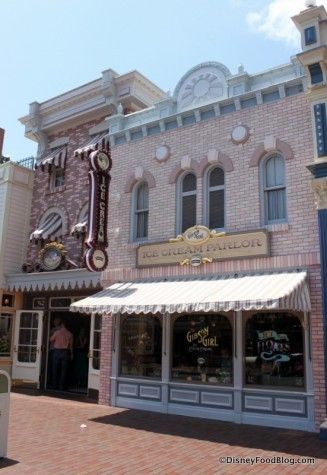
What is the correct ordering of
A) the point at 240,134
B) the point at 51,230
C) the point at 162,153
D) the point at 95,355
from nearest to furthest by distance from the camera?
the point at 240,134, the point at 162,153, the point at 95,355, the point at 51,230

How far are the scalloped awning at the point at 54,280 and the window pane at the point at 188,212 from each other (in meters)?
2.74

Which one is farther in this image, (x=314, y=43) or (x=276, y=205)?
(x=276, y=205)

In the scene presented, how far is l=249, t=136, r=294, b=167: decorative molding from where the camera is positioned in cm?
959

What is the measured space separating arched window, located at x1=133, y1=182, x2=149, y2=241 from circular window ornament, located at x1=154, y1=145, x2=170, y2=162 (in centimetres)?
83

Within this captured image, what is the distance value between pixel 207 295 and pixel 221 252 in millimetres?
1472

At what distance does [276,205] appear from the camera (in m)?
9.76

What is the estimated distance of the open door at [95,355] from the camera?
12.2 metres

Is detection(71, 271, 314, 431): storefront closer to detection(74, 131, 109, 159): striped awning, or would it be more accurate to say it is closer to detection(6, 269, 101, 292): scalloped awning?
detection(6, 269, 101, 292): scalloped awning

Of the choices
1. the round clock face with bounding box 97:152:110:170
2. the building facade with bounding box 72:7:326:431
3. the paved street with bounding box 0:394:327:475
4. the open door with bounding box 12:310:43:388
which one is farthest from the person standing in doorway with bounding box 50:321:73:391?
the round clock face with bounding box 97:152:110:170

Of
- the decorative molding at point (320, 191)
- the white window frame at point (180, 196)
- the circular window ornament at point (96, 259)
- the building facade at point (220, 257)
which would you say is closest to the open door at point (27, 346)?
the building facade at point (220, 257)

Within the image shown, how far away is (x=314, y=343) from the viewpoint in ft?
28.0

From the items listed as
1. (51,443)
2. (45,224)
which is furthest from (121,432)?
(45,224)

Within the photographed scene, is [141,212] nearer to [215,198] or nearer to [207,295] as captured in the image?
[215,198]

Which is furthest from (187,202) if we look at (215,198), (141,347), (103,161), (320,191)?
(141,347)
